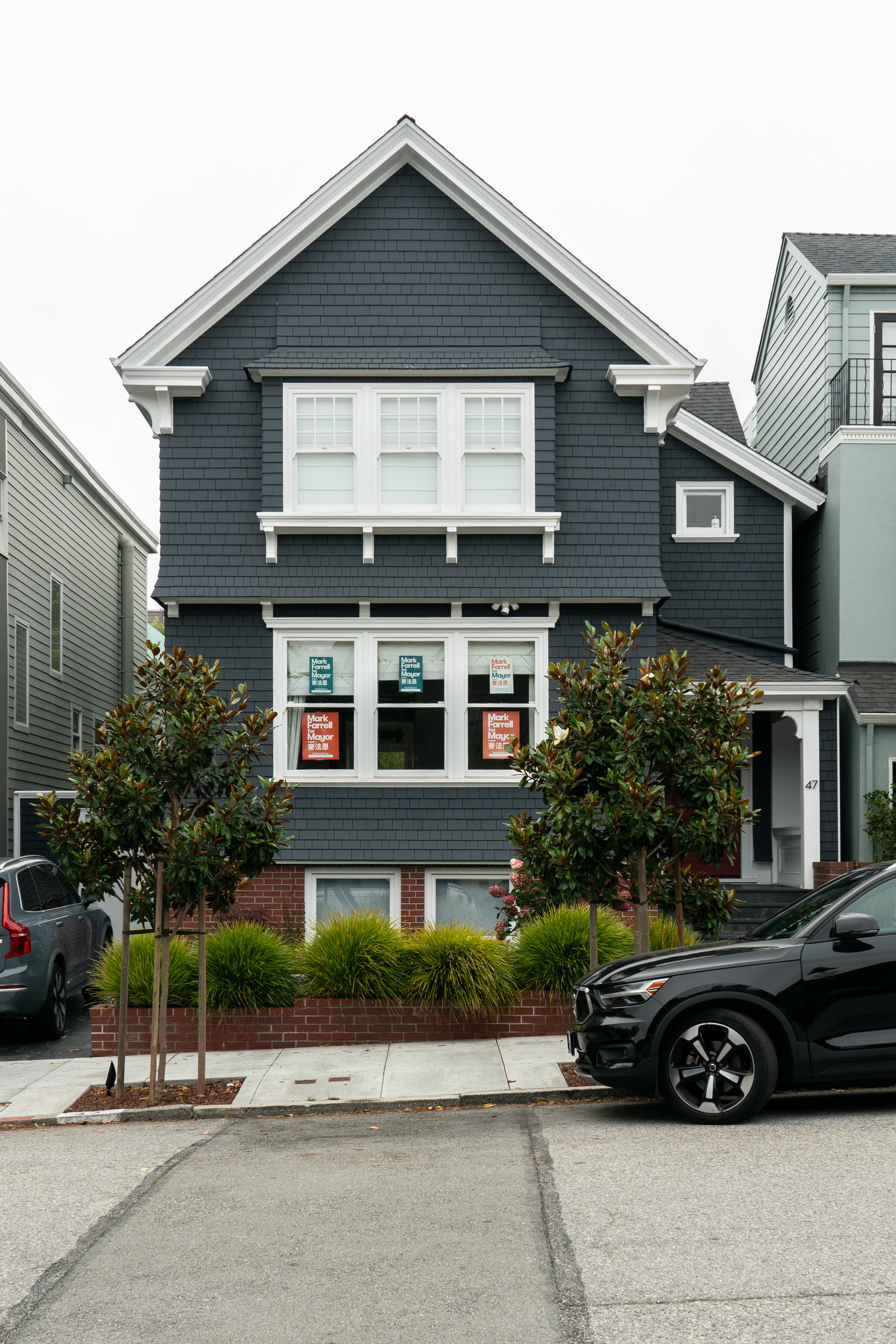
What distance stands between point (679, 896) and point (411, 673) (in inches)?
230

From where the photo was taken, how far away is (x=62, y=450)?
22453mm

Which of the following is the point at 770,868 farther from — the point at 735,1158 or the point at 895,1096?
the point at 735,1158

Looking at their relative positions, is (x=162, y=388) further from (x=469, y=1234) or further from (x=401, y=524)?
Result: (x=469, y=1234)

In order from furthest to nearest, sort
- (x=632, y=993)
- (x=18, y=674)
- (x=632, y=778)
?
(x=18, y=674)
(x=632, y=778)
(x=632, y=993)

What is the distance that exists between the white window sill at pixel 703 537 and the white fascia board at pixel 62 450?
10252mm

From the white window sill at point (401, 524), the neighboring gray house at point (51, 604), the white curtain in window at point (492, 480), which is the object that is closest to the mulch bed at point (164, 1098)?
the white window sill at point (401, 524)

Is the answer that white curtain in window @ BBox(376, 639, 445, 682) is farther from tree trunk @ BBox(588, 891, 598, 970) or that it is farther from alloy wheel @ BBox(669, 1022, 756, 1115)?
alloy wheel @ BBox(669, 1022, 756, 1115)

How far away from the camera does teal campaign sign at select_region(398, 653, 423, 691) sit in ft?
51.6

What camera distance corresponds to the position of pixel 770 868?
710 inches

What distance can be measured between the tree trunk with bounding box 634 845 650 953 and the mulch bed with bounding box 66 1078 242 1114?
3.46 m

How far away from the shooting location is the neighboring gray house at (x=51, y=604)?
19.6m

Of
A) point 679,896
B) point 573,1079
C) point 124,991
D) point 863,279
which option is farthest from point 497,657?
point 863,279

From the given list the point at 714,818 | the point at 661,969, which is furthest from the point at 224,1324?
the point at 714,818

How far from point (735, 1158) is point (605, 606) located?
9.71 metres
